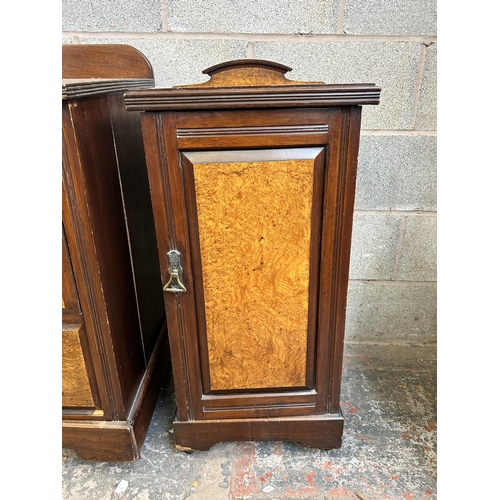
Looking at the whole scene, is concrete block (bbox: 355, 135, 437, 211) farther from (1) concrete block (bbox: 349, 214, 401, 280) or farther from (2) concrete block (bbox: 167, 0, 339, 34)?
(2) concrete block (bbox: 167, 0, 339, 34)

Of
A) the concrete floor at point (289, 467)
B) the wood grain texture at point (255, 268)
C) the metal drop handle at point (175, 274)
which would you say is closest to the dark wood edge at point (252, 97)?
the wood grain texture at point (255, 268)

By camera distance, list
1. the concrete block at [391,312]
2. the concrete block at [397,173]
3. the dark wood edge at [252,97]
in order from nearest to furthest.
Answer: the dark wood edge at [252,97] < the concrete block at [397,173] < the concrete block at [391,312]

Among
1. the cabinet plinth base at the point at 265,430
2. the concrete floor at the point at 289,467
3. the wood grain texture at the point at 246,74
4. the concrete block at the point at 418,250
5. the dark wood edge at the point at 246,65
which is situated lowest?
the concrete floor at the point at 289,467

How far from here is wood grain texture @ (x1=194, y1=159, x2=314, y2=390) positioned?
80 centimetres

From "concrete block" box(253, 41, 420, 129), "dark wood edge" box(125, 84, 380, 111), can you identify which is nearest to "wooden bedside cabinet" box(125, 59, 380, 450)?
"dark wood edge" box(125, 84, 380, 111)

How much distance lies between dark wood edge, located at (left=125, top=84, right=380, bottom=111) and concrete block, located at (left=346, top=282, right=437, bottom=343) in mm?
830

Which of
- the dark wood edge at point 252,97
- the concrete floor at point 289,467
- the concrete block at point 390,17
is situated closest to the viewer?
the dark wood edge at point 252,97

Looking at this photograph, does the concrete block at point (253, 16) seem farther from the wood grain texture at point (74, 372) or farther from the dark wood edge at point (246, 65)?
the wood grain texture at point (74, 372)

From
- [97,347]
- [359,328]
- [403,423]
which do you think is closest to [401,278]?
[359,328]

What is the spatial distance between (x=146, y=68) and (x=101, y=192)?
51cm

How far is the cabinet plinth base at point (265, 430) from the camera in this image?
40.6 inches

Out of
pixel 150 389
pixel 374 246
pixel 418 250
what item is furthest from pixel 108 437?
pixel 418 250

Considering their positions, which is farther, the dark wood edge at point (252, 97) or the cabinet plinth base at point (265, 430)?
the cabinet plinth base at point (265, 430)

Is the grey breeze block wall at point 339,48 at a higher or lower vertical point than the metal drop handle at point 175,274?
higher
